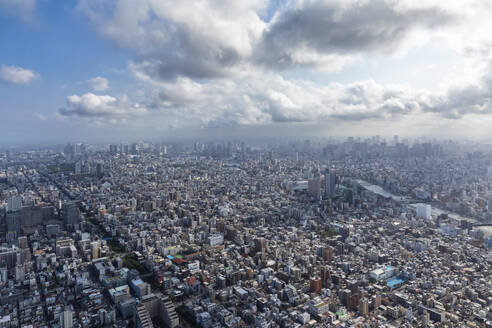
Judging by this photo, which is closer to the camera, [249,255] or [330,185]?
[249,255]

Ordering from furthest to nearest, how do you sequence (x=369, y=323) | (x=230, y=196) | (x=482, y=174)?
(x=482, y=174) → (x=230, y=196) → (x=369, y=323)

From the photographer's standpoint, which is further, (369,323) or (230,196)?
(230,196)

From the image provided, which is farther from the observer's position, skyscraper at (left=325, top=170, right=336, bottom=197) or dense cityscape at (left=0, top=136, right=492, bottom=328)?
skyscraper at (left=325, top=170, right=336, bottom=197)

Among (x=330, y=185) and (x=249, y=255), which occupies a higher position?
(x=330, y=185)

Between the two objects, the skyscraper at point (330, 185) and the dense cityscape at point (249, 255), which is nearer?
the dense cityscape at point (249, 255)

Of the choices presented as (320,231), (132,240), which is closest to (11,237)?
(132,240)

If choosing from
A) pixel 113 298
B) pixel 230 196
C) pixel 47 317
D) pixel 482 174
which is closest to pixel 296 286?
pixel 113 298

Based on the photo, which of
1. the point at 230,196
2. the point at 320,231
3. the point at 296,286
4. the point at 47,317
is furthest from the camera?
the point at 230,196

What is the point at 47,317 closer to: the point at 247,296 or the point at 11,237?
the point at 247,296
